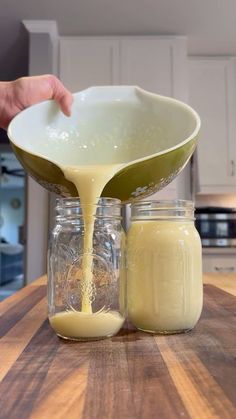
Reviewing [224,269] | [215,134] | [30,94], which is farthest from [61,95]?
[215,134]

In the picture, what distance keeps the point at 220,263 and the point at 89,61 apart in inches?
60.2

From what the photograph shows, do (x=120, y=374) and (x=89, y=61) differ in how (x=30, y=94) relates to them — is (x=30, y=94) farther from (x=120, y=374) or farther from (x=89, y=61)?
(x=89, y=61)

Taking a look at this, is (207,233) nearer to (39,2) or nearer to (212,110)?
(212,110)

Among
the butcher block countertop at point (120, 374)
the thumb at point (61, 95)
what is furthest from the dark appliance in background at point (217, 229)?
the butcher block countertop at point (120, 374)

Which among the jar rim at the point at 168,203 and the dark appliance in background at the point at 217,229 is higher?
the jar rim at the point at 168,203

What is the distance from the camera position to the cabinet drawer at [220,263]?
2621 millimetres

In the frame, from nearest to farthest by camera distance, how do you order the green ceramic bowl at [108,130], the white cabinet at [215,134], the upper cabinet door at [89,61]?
the green ceramic bowl at [108,130] < the upper cabinet door at [89,61] < the white cabinet at [215,134]

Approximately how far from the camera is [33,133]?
0.77 m

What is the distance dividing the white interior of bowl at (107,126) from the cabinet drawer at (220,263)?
1.91 metres

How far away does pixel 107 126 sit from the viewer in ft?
2.74

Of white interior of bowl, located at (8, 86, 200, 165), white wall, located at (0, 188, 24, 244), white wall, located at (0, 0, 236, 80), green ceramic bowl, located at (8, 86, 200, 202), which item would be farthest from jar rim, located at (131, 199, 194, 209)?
white wall, located at (0, 188, 24, 244)

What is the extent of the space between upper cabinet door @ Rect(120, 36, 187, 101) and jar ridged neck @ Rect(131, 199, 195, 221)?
2.15 m

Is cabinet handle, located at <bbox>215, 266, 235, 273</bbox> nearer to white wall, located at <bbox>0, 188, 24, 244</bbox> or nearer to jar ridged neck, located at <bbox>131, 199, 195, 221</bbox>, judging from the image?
jar ridged neck, located at <bbox>131, 199, 195, 221</bbox>

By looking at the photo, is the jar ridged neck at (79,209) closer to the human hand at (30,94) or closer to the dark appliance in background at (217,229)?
the human hand at (30,94)
